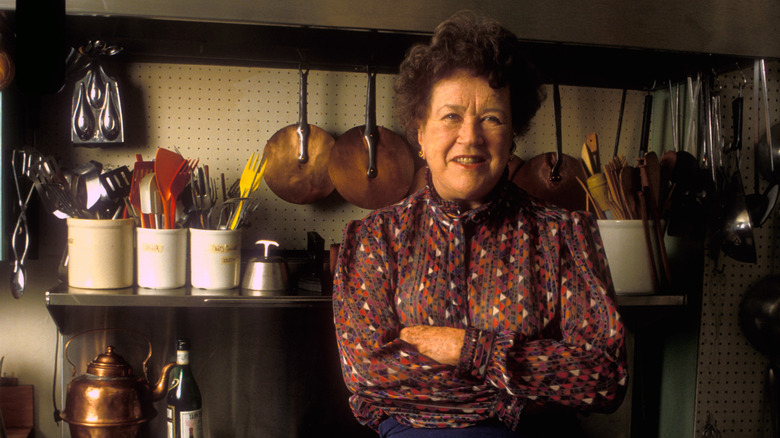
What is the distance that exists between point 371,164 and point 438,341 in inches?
23.9

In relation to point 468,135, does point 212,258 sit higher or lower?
lower

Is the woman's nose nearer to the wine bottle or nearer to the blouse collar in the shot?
the blouse collar

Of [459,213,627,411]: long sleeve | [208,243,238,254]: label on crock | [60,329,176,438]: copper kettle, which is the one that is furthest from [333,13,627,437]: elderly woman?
[60,329,176,438]: copper kettle

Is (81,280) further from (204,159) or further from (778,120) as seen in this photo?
(778,120)

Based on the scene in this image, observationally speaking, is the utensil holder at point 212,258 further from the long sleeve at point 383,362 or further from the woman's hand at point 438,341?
the woman's hand at point 438,341

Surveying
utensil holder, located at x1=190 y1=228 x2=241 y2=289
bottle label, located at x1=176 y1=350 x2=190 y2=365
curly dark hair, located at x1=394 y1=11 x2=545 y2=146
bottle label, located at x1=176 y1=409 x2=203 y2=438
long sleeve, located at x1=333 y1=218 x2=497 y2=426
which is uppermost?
curly dark hair, located at x1=394 y1=11 x2=545 y2=146

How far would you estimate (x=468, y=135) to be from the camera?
1.07 m

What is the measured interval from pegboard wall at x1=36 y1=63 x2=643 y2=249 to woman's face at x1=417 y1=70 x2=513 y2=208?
0.49 m

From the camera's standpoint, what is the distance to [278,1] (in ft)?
3.86

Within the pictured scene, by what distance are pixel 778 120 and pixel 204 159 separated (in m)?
1.49

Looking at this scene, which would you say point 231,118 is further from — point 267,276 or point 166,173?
point 267,276

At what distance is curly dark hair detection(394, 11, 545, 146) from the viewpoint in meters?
1.09

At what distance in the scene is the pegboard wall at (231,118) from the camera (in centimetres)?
148

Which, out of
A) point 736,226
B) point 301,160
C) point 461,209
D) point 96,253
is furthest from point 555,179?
point 96,253
